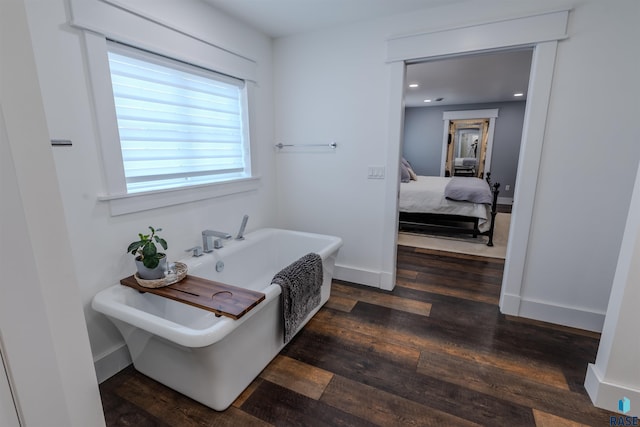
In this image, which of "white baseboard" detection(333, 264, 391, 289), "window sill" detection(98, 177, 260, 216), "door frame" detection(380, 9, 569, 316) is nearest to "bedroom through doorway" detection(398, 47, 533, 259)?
"white baseboard" detection(333, 264, 391, 289)

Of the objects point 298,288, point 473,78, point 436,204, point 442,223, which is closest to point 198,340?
point 298,288

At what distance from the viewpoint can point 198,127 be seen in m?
2.31

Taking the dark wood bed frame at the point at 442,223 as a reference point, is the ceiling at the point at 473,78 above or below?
above

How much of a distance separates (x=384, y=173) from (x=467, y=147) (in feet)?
19.9

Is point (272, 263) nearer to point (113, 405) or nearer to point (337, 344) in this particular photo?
point (337, 344)

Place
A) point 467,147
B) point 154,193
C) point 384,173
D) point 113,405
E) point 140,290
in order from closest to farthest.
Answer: point 113,405
point 140,290
point 154,193
point 384,173
point 467,147

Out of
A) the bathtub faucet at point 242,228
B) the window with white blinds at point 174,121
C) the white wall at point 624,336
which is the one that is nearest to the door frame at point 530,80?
the white wall at point 624,336

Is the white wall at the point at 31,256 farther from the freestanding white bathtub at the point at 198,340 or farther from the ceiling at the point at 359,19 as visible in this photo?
the ceiling at the point at 359,19

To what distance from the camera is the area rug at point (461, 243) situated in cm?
392

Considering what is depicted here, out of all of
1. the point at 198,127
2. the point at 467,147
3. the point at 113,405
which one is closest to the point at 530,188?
the point at 198,127

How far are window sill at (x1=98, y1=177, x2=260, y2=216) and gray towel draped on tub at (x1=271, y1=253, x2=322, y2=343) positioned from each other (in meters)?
0.88

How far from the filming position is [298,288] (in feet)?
6.39

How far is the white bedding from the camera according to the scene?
14.1 feet

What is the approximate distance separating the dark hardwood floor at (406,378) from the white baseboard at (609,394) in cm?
5
